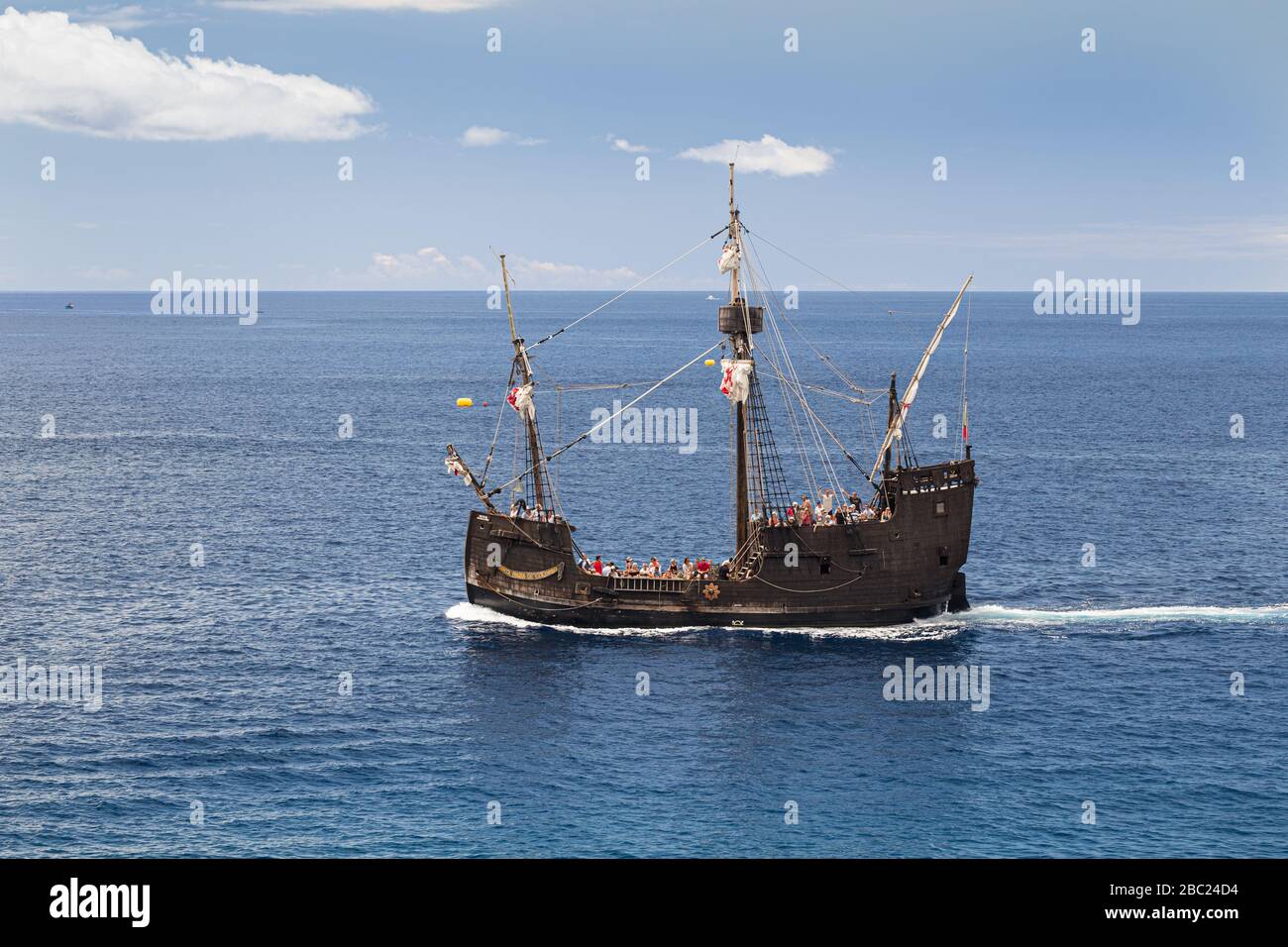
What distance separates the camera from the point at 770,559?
76.3m

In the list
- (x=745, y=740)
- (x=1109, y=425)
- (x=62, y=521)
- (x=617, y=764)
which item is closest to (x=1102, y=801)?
(x=745, y=740)

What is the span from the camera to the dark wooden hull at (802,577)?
249 ft

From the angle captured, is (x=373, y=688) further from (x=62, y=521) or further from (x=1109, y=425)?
(x=1109, y=425)

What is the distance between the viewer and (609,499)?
375 ft

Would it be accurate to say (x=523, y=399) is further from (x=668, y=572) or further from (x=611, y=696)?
(x=611, y=696)

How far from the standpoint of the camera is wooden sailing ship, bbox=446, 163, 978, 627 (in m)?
76.0
